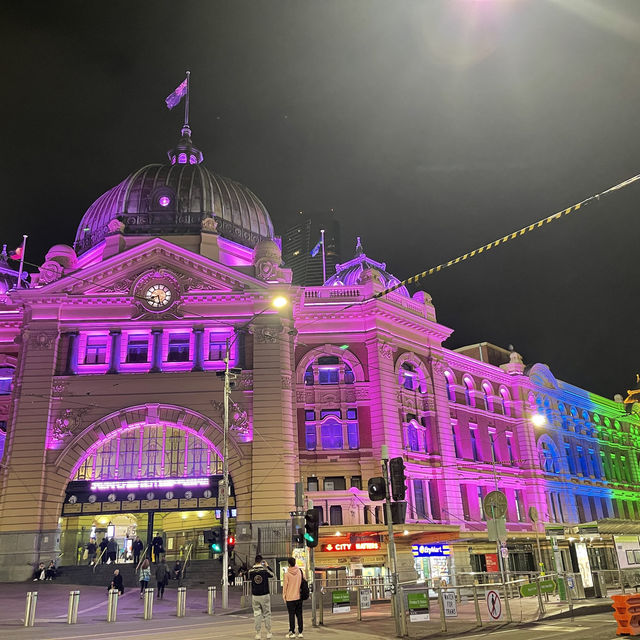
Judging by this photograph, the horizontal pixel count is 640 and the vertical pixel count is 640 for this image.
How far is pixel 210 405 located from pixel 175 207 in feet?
67.3

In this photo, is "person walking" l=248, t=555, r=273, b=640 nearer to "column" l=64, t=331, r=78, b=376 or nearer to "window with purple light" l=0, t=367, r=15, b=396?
"column" l=64, t=331, r=78, b=376

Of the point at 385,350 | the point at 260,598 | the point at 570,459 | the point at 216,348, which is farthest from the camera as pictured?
the point at 570,459

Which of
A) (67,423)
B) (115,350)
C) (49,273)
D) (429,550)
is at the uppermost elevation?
(49,273)

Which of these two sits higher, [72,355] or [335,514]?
[72,355]

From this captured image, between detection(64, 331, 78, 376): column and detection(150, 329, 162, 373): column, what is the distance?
523cm

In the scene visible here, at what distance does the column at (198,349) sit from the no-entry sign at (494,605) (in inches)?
1147

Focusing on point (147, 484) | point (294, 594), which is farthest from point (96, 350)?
point (294, 594)

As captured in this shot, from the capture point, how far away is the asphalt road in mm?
17250

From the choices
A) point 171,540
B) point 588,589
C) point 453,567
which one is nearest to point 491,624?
point 588,589

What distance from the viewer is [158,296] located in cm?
4672

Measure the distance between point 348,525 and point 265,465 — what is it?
6647mm

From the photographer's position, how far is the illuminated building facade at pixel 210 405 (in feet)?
139

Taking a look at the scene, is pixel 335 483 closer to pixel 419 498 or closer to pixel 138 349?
pixel 419 498

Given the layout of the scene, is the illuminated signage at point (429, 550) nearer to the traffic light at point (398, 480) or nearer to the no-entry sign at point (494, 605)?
the no-entry sign at point (494, 605)
